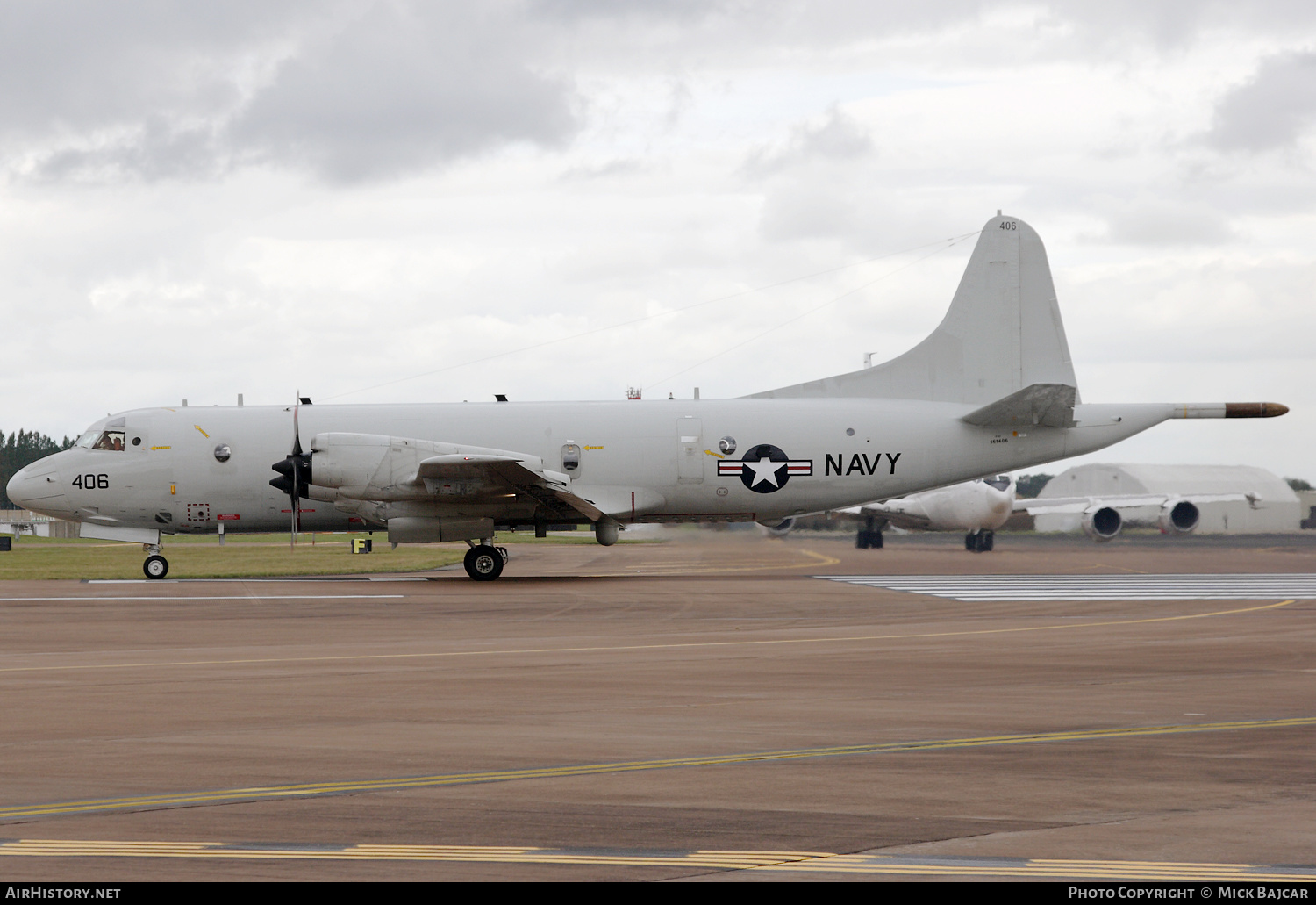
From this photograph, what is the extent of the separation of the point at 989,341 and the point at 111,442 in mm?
22190

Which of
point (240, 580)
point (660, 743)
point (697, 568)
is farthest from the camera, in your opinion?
point (697, 568)

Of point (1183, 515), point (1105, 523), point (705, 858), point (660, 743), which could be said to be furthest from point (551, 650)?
point (1183, 515)

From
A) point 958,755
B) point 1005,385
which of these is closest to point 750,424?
point 1005,385

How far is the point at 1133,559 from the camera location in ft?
121

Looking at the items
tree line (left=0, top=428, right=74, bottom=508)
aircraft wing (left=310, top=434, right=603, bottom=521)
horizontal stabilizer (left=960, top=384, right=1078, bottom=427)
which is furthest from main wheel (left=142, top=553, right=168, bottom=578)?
tree line (left=0, top=428, right=74, bottom=508)

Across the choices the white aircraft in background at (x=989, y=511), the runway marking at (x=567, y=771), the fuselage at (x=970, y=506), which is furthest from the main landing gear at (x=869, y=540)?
the runway marking at (x=567, y=771)

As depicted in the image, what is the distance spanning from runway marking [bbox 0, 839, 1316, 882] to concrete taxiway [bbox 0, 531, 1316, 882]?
2cm

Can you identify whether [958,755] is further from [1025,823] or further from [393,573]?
[393,573]

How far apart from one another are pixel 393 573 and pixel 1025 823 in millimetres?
29687

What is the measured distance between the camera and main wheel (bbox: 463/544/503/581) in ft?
92.9

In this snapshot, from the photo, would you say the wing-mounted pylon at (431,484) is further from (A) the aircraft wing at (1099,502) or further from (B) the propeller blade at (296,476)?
(A) the aircraft wing at (1099,502)

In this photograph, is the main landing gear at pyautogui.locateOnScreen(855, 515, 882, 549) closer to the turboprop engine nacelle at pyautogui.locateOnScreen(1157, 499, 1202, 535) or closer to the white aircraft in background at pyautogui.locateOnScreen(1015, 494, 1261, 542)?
the white aircraft in background at pyautogui.locateOnScreen(1015, 494, 1261, 542)

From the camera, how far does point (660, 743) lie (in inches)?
342

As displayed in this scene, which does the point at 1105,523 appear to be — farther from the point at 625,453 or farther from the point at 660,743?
the point at 660,743
